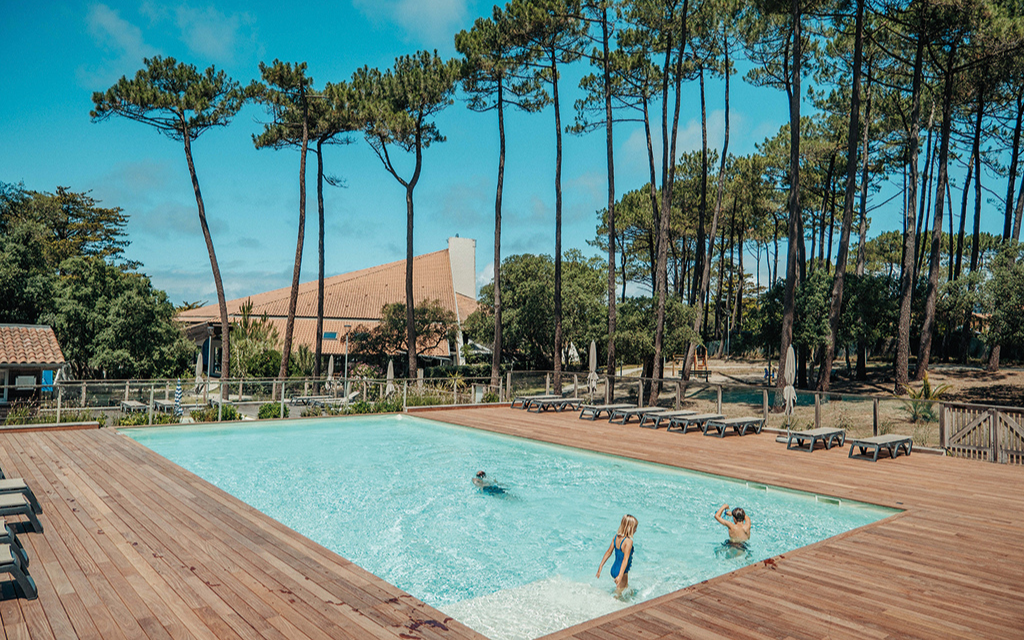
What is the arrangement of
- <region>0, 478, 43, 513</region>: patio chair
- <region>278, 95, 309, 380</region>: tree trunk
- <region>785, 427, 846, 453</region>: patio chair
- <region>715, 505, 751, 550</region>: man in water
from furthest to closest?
1. <region>278, 95, 309, 380</region>: tree trunk
2. <region>785, 427, 846, 453</region>: patio chair
3. <region>715, 505, 751, 550</region>: man in water
4. <region>0, 478, 43, 513</region>: patio chair

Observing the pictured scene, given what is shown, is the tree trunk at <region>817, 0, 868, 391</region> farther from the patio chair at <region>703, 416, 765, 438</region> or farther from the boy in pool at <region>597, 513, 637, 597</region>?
the boy in pool at <region>597, 513, 637, 597</region>

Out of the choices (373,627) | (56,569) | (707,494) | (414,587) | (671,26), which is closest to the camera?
(373,627)

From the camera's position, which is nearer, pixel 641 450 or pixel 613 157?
pixel 641 450

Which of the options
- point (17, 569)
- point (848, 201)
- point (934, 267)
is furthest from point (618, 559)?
point (934, 267)

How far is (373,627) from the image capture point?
3625 mm

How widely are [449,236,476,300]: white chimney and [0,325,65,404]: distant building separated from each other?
25.0 metres

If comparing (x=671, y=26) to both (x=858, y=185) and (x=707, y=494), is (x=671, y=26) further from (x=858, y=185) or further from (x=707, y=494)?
(x=707, y=494)

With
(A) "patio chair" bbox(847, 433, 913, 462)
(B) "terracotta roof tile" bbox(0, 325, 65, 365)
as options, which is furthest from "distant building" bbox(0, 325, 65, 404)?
(A) "patio chair" bbox(847, 433, 913, 462)

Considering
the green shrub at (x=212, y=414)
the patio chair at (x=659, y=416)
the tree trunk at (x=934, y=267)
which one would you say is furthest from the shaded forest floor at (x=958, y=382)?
the green shrub at (x=212, y=414)

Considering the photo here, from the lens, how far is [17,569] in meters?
3.80

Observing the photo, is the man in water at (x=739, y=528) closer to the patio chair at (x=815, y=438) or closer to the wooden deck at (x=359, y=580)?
the wooden deck at (x=359, y=580)

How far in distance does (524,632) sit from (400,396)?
12.1 m

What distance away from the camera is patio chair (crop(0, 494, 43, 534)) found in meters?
5.22

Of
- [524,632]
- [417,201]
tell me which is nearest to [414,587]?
[524,632]
